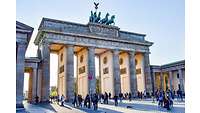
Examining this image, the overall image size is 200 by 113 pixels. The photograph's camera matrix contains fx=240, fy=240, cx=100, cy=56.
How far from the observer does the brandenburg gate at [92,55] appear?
17.9 metres

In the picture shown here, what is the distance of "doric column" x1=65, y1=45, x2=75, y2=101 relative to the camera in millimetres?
17875

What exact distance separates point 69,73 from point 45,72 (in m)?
1.92

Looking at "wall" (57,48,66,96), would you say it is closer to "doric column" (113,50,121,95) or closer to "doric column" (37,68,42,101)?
"doric column" (37,68,42,101)

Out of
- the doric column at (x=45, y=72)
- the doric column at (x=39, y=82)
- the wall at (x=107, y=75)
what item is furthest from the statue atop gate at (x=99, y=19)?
the doric column at (x=39, y=82)

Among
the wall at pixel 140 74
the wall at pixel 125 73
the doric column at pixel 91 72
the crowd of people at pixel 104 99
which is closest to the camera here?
the crowd of people at pixel 104 99

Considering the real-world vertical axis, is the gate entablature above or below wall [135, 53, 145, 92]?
above

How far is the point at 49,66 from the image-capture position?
1753 cm

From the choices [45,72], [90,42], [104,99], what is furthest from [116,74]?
[45,72]

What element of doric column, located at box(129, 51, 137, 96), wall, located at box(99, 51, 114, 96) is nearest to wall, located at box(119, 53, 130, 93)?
doric column, located at box(129, 51, 137, 96)

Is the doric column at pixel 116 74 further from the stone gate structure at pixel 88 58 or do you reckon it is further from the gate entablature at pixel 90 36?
the gate entablature at pixel 90 36

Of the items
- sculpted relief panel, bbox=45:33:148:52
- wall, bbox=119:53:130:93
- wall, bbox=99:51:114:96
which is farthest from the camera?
wall, bbox=119:53:130:93
